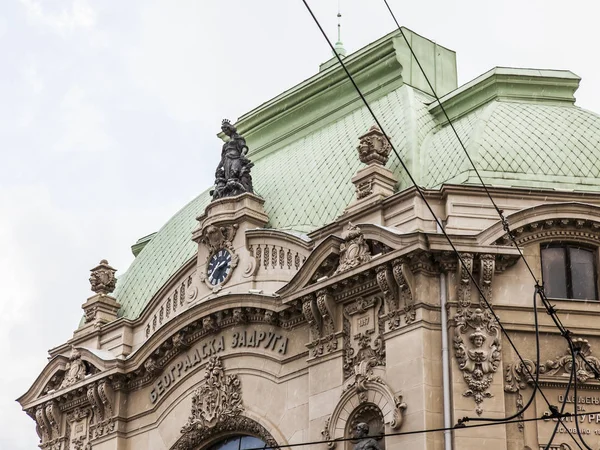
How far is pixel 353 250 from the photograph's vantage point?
3306 cm

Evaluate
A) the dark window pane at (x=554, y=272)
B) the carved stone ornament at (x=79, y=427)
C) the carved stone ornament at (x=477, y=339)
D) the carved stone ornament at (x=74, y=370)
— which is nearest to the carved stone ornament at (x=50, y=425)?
the carved stone ornament at (x=79, y=427)

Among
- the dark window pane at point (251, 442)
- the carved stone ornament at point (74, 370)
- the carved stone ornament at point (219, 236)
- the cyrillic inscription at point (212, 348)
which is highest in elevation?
the carved stone ornament at point (219, 236)

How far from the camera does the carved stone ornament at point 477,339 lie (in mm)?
30844

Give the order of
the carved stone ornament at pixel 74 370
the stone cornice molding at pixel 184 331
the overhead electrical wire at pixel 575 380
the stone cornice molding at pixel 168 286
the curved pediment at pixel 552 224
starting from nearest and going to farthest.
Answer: the overhead electrical wire at pixel 575 380 < the curved pediment at pixel 552 224 < the stone cornice molding at pixel 184 331 < the stone cornice molding at pixel 168 286 < the carved stone ornament at pixel 74 370

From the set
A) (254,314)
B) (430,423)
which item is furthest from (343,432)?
(254,314)

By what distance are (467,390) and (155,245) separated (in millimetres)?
14226

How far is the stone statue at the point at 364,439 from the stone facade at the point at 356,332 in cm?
25

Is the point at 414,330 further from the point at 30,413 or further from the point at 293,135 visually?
the point at 30,413

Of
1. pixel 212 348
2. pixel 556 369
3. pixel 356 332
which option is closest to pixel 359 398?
→ pixel 356 332

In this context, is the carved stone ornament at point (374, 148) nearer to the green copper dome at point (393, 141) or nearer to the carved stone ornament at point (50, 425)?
the green copper dome at point (393, 141)

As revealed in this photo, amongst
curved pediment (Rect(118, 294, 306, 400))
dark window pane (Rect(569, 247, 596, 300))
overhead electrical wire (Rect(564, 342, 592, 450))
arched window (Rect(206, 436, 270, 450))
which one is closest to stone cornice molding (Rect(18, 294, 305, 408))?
curved pediment (Rect(118, 294, 306, 400))

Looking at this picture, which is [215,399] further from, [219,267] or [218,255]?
[218,255]

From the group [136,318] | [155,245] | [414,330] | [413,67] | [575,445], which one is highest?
[413,67]

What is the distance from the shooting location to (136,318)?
128 ft
